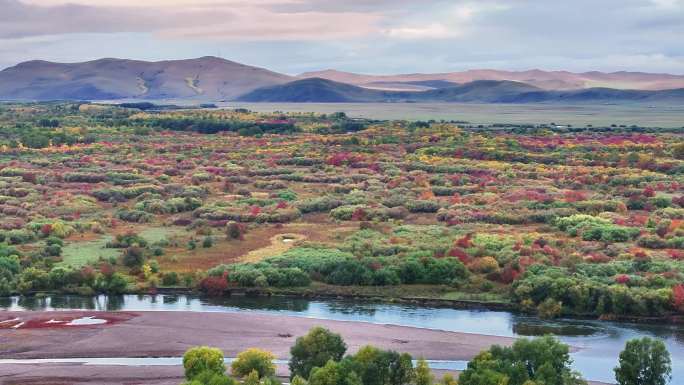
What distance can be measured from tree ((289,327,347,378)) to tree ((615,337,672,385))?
8.89 metres

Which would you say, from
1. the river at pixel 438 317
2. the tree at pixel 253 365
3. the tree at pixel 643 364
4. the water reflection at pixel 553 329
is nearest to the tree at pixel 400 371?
the tree at pixel 253 365

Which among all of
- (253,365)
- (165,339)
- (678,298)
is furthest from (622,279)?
(253,365)

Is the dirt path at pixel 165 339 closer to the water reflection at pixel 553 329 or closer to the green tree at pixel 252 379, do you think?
the water reflection at pixel 553 329

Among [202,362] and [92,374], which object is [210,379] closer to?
[202,362]

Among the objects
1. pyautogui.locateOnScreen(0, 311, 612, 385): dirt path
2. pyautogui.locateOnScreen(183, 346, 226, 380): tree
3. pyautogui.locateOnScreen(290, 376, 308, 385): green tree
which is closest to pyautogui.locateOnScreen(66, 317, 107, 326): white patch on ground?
pyautogui.locateOnScreen(0, 311, 612, 385): dirt path

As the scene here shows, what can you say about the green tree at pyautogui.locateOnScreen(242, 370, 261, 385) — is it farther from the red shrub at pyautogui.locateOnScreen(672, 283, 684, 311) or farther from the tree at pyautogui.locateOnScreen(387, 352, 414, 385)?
the red shrub at pyautogui.locateOnScreen(672, 283, 684, 311)

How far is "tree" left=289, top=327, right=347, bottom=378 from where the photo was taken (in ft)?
112

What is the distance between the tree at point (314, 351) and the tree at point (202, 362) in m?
2.41

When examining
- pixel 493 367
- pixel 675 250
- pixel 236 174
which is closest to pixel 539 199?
pixel 675 250

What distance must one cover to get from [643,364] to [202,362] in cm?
1371

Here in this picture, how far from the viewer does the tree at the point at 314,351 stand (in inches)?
1346

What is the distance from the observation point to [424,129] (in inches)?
5778

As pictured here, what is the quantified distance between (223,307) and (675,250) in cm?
2361

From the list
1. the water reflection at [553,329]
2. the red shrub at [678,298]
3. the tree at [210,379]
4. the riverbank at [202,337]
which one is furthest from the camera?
the red shrub at [678,298]
